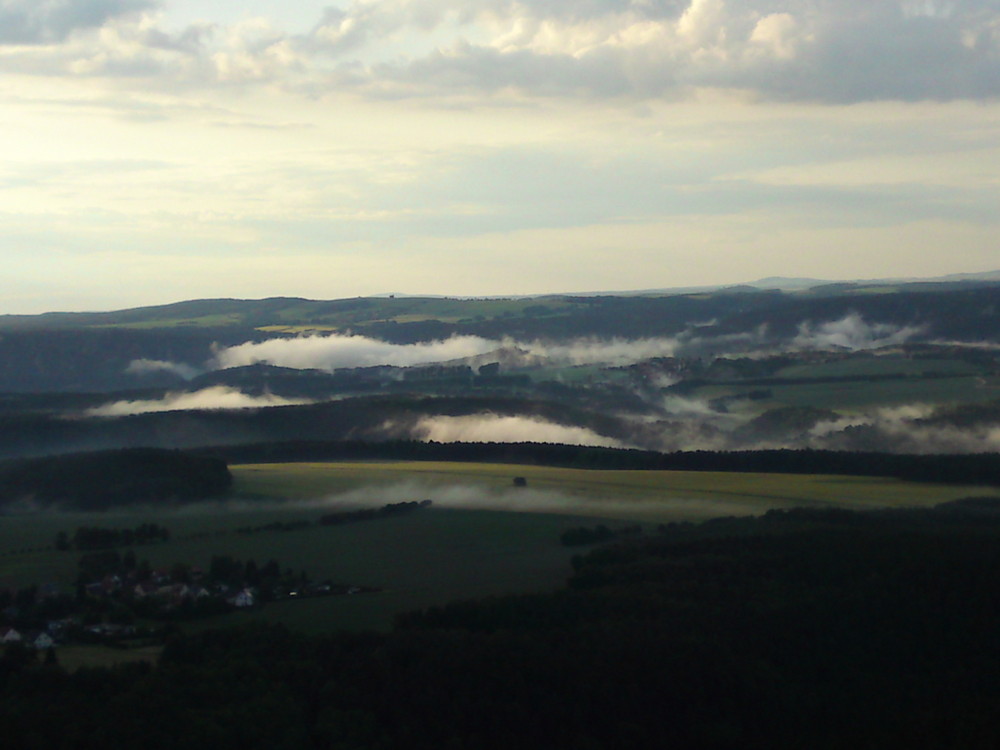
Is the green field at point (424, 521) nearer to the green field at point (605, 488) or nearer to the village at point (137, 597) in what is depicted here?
the green field at point (605, 488)

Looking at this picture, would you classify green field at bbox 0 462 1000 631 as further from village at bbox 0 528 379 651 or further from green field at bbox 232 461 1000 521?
village at bbox 0 528 379 651

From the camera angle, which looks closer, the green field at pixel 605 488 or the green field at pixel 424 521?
the green field at pixel 424 521

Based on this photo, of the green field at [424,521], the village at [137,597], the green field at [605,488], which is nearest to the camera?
the village at [137,597]

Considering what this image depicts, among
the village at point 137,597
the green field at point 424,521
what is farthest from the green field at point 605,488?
the village at point 137,597

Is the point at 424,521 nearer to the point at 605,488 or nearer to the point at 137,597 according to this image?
the point at 605,488

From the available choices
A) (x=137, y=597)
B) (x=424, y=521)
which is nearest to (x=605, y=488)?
(x=424, y=521)

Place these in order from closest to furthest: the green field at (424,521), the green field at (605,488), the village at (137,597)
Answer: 1. the village at (137,597)
2. the green field at (424,521)
3. the green field at (605,488)

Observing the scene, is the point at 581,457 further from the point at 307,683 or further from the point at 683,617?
the point at 307,683

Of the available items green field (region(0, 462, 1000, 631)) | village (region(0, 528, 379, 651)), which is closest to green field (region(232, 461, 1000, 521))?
green field (region(0, 462, 1000, 631))

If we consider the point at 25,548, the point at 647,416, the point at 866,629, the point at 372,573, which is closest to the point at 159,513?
the point at 25,548
